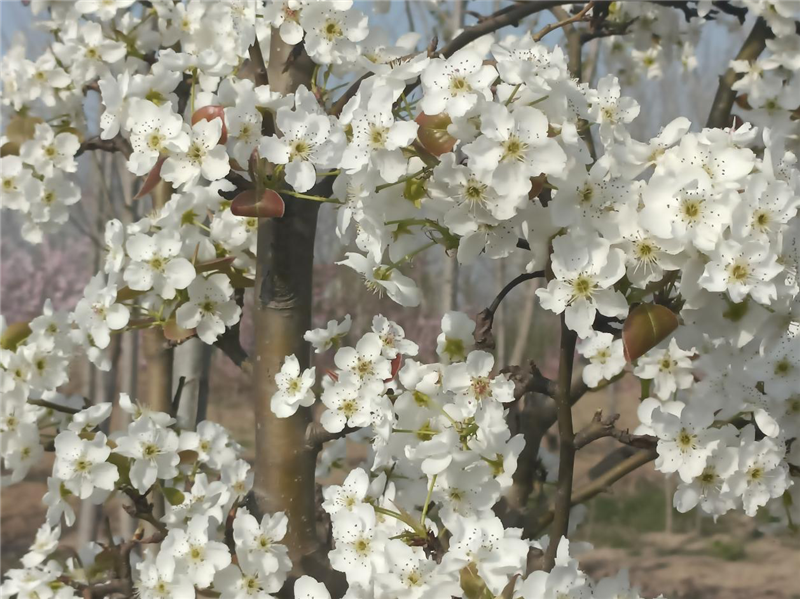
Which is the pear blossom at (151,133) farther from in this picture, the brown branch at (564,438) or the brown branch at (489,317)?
the brown branch at (564,438)

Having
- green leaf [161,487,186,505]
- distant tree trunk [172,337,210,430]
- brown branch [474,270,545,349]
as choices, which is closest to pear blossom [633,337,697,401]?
brown branch [474,270,545,349]

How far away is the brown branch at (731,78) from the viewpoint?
1.86 meters

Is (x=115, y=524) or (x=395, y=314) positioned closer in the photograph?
(x=115, y=524)

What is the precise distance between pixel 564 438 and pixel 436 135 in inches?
15.9

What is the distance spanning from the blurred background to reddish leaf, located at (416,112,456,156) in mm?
749

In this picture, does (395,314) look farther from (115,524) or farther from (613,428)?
(613,428)

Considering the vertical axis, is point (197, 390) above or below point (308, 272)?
below

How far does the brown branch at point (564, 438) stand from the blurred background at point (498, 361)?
0.51 m

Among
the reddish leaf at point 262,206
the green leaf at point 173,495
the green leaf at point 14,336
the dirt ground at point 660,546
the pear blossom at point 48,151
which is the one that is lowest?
the dirt ground at point 660,546

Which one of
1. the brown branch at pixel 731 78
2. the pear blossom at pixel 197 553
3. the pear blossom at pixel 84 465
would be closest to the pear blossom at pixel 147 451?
the pear blossom at pixel 84 465

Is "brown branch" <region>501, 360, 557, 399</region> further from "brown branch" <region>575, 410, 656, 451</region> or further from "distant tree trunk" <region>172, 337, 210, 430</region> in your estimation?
"distant tree trunk" <region>172, 337, 210, 430</region>

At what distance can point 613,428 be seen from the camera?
1.12m

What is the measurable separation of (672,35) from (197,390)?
172cm

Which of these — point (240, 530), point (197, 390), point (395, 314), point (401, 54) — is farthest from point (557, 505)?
point (395, 314)
